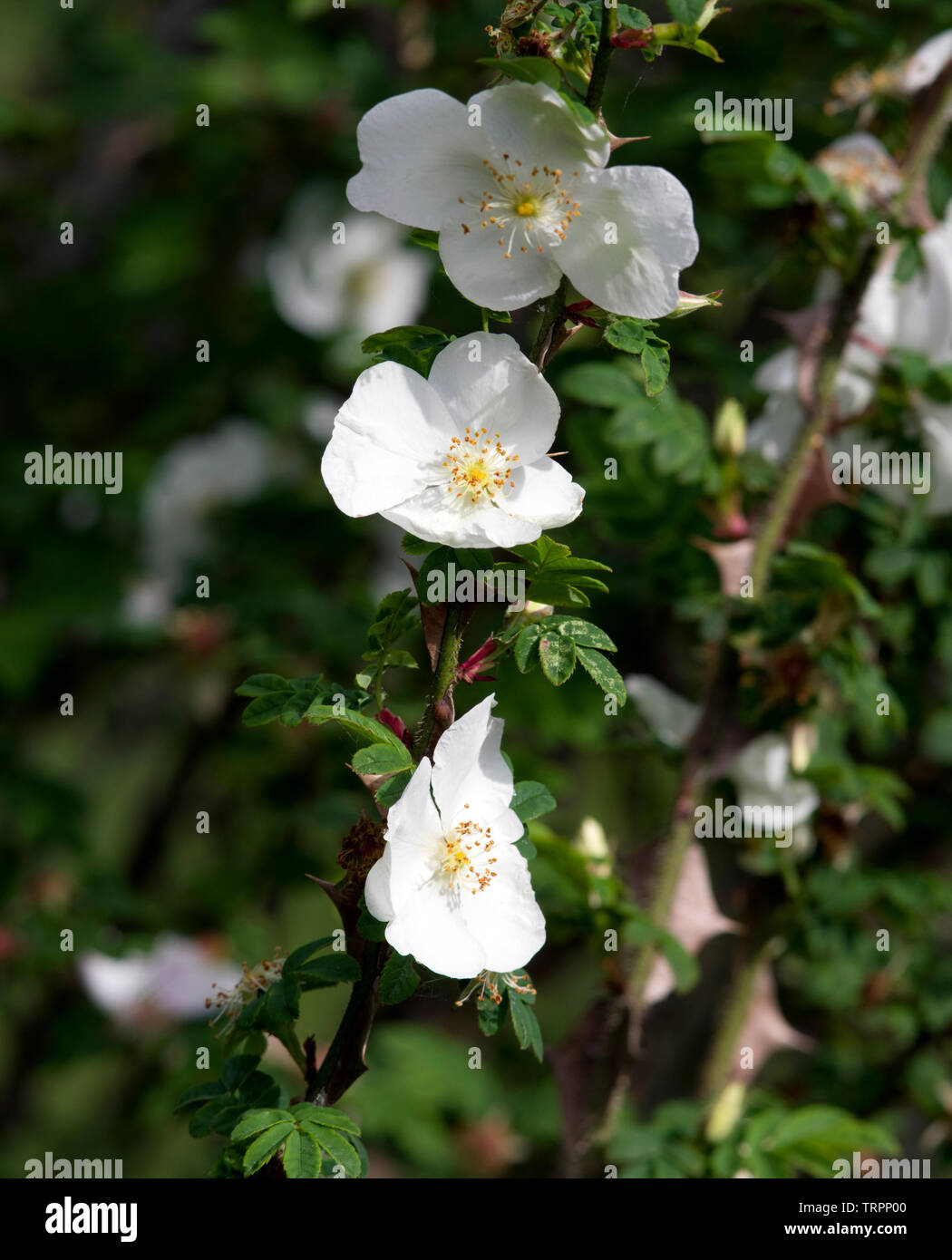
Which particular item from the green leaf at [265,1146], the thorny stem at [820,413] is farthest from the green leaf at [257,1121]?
the thorny stem at [820,413]

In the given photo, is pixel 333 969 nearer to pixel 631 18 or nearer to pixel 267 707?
pixel 267 707

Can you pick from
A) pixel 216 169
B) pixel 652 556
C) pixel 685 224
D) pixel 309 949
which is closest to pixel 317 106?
pixel 216 169

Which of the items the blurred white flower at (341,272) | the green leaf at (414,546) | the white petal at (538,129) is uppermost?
the blurred white flower at (341,272)

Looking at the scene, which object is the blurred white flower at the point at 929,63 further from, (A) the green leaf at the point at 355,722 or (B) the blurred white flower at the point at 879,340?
(A) the green leaf at the point at 355,722

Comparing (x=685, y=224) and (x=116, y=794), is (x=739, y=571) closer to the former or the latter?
(x=685, y=224)

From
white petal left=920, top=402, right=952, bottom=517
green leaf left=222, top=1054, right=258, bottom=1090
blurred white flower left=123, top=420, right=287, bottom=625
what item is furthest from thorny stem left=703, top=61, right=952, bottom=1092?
blurred white flower left=123, top=420, right=287, bottom=625
